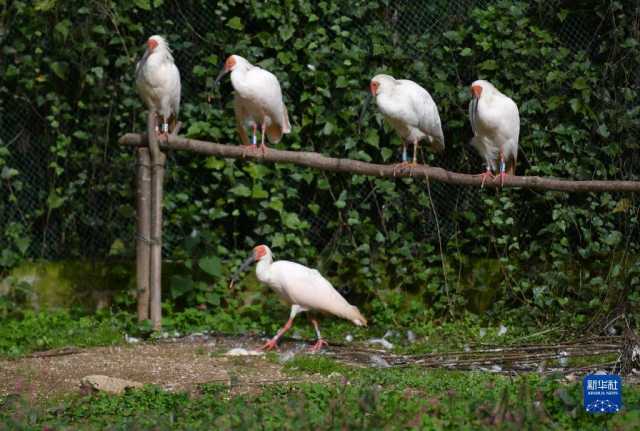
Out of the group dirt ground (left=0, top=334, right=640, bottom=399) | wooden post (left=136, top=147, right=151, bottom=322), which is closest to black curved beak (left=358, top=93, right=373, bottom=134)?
wooden post (left=136, top=147, right=151, bottom=322)

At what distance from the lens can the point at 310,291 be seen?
701cm

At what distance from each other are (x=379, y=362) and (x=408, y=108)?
193 centimetres

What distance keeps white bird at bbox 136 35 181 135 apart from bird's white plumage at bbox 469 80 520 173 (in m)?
2.34

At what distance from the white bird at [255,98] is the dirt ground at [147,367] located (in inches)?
66.8

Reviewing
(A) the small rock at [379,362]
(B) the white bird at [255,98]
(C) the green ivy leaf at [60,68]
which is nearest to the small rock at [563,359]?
(A) the small rock at [379,362]

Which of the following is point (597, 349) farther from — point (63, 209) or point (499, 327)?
→ point (63, 209)

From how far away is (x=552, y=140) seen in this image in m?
8.09

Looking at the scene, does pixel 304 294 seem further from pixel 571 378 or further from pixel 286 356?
pixel 571 378

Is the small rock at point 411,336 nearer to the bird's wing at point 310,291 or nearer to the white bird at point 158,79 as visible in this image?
the bird's wing at point 310,291

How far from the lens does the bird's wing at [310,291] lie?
276 inches

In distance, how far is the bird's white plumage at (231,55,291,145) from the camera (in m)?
7.47

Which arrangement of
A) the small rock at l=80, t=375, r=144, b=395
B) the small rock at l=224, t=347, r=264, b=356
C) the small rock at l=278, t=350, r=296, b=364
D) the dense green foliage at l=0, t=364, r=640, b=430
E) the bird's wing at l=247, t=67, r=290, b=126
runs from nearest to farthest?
the dense green foliage at l=0, t=364, r=640, b=430
the small rock at l=80, t=375, r=144, b=395
the small rock at l=278, t=350, r=296, b=364
the small rock at l=224, t=347, r=264, b=356
the bird's wing at l=247, t=67, r=290, b=126

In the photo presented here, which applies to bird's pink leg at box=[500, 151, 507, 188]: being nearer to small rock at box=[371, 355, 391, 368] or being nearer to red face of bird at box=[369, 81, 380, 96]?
red face of bird at box=[369, 81, 380, 96]

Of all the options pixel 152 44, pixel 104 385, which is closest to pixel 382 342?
pixel 104 385
